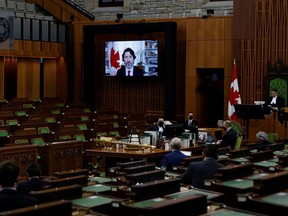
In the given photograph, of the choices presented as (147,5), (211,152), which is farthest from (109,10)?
(211,152)

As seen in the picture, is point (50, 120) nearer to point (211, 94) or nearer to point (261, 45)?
point (211, 94)

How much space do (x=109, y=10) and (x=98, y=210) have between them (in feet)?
59.8

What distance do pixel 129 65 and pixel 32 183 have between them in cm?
1385

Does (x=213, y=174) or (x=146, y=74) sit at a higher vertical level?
(x=146, y=74)

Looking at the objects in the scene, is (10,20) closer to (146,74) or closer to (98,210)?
(146,74)

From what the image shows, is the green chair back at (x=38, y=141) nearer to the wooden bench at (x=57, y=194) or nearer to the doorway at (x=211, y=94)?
the wooden bench at (x=57, y=194)

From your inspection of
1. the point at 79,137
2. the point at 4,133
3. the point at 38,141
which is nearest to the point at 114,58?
the point at 79,137

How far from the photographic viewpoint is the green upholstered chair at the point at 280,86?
16203 millimetres

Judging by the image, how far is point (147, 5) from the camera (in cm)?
2208

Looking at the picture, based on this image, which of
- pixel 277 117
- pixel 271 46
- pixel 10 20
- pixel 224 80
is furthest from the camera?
pixel 10 20

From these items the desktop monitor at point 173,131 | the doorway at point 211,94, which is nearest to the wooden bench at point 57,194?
the desktop monitor at point 173,131

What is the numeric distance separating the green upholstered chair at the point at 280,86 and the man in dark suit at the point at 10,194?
39.8 ft

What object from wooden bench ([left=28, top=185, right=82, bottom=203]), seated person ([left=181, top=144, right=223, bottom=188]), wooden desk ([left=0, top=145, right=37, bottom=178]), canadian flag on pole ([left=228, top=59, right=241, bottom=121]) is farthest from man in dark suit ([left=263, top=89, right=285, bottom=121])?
wooden bench ([left=28, top=185, right=82, bottom=203])

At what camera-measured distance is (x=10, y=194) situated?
201 inches
